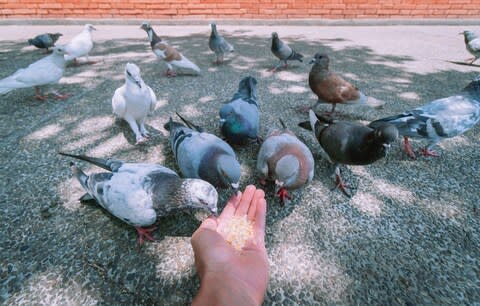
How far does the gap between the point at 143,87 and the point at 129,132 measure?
Answer: 0.81m

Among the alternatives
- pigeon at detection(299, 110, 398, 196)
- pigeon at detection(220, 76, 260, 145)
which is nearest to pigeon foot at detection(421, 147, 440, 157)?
pigeon at detection(299, 110, 398, 196)

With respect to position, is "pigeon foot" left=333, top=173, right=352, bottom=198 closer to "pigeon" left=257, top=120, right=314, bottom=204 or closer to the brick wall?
"pigeon" left=257, top=120, right=314, bottom=204

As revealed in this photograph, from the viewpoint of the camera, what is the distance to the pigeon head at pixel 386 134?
2322 millimetres

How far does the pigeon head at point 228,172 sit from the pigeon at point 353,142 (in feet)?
3.59

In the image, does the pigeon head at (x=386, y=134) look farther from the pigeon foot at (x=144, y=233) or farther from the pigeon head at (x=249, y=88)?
the pigeon foot at (x=144, y=233)

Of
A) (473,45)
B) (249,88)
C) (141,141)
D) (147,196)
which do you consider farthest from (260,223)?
(473,45)

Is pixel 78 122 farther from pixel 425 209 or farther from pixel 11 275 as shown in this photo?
pixel 425 209

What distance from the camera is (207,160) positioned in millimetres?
2498

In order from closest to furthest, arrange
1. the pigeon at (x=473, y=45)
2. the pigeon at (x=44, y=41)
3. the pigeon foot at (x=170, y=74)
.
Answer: the pigeon foot at (x=170, y=74) < the pigeon at (x=473, y=45) < the pigeon at (x=44, y=41)

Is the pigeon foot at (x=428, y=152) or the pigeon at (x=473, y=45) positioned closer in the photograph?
the pigeon foot at (x=428, y=152)

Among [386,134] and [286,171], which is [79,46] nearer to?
[286,171]

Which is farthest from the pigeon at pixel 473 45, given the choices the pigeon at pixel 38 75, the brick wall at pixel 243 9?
the pigeon at pixel 38 75

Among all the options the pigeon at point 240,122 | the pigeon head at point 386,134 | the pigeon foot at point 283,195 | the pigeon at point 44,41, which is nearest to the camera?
the pigeon head at point 386,134

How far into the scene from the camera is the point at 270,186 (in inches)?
112
